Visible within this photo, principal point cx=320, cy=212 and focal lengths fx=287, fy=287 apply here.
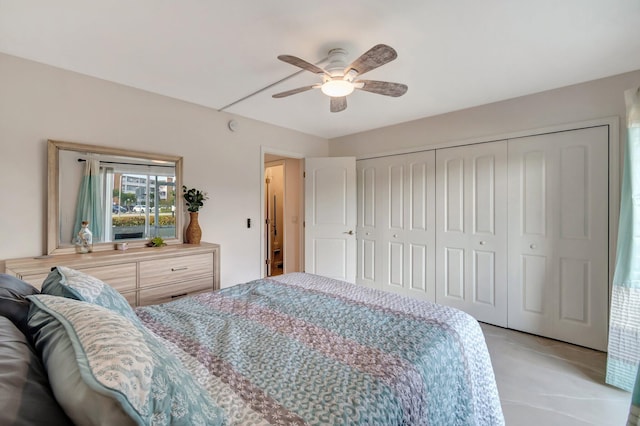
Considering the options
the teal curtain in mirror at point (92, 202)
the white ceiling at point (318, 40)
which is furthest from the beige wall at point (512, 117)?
the teal curtain in mirror at point (92, 202)

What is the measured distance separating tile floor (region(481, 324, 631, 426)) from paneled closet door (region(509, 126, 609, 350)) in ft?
0.80

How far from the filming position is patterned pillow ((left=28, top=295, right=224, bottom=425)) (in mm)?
531

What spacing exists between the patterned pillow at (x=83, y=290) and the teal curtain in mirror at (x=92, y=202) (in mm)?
1424

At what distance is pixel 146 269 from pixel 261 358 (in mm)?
1744

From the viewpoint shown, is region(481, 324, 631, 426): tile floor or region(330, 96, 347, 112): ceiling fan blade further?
region(330, 96, 347, 112): ceiling fan blade

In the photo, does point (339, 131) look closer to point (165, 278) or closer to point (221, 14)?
point (221, 14)

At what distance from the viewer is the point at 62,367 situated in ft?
2.01

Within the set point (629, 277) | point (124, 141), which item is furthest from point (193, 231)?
point (629, 277)

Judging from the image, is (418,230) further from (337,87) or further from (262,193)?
(337,87)

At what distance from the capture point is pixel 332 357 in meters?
1.09

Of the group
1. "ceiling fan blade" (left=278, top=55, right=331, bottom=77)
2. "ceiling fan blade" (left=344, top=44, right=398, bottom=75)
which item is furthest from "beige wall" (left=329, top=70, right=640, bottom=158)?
"ceiling fan blade" (left=278, top=55, right=331, bottom=77)

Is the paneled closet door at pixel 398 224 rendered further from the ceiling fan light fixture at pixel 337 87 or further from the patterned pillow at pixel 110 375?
the patterned pillow at pixel 110 375

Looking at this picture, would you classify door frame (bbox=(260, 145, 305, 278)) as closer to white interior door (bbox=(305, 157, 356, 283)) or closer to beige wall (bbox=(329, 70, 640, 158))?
white interior door (bbox=(305, 157, 356, 283))

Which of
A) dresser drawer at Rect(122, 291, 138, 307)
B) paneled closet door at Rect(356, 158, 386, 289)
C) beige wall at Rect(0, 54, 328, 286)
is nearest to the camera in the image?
beige wall at Rect(0, 54, 328, 286)
